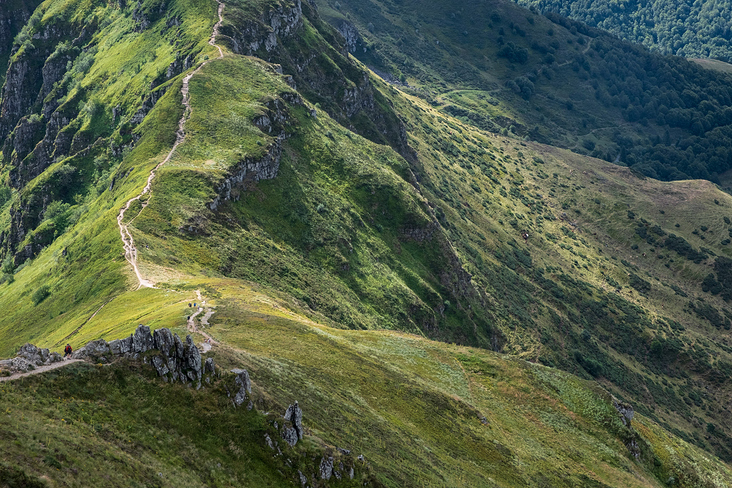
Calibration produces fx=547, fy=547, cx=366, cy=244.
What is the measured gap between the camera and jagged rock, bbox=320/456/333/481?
39.8 m

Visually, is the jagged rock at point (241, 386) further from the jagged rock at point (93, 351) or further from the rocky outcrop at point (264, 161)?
the rocky outcrop at point (264, 161)

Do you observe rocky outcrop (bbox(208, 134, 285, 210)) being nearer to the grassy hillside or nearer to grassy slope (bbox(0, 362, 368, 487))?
the grassy hillside

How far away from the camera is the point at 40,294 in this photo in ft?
286

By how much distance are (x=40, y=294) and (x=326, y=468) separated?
224ft

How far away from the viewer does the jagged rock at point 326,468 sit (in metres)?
39.8

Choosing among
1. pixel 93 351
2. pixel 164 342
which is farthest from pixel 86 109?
Answer: pixel 164 342

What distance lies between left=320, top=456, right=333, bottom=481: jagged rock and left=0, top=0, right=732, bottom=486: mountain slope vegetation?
3577 millimetres

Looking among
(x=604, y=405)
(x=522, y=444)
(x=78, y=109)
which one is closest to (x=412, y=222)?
(x=604, y=405)

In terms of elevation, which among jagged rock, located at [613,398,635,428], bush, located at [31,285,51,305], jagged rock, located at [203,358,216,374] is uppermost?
jagged rock, located at [203,358,216,374]

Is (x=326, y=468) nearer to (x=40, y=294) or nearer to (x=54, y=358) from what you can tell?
(x=54, y=358)

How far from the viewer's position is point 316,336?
225 ft

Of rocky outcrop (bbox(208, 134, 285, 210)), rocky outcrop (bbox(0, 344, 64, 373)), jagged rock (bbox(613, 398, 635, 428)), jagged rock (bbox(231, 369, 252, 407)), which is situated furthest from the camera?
rocky outcrop (bbox(208, 134, 285, 210))

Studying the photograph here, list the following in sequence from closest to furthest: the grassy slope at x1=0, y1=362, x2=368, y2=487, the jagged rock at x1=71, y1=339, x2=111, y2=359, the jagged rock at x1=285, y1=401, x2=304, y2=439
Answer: the grassy slope at x1=0, y1=362, x2=368, y2=487 < the jagged rock at x1=71, y1=339, x2=111, y2=359 < the jagged rock at x1=285, y1=401, x2=304, y2=439

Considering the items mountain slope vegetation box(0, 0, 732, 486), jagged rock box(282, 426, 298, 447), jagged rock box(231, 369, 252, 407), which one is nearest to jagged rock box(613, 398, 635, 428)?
mountain slope vegetation box(0, 0, 732, 486)
